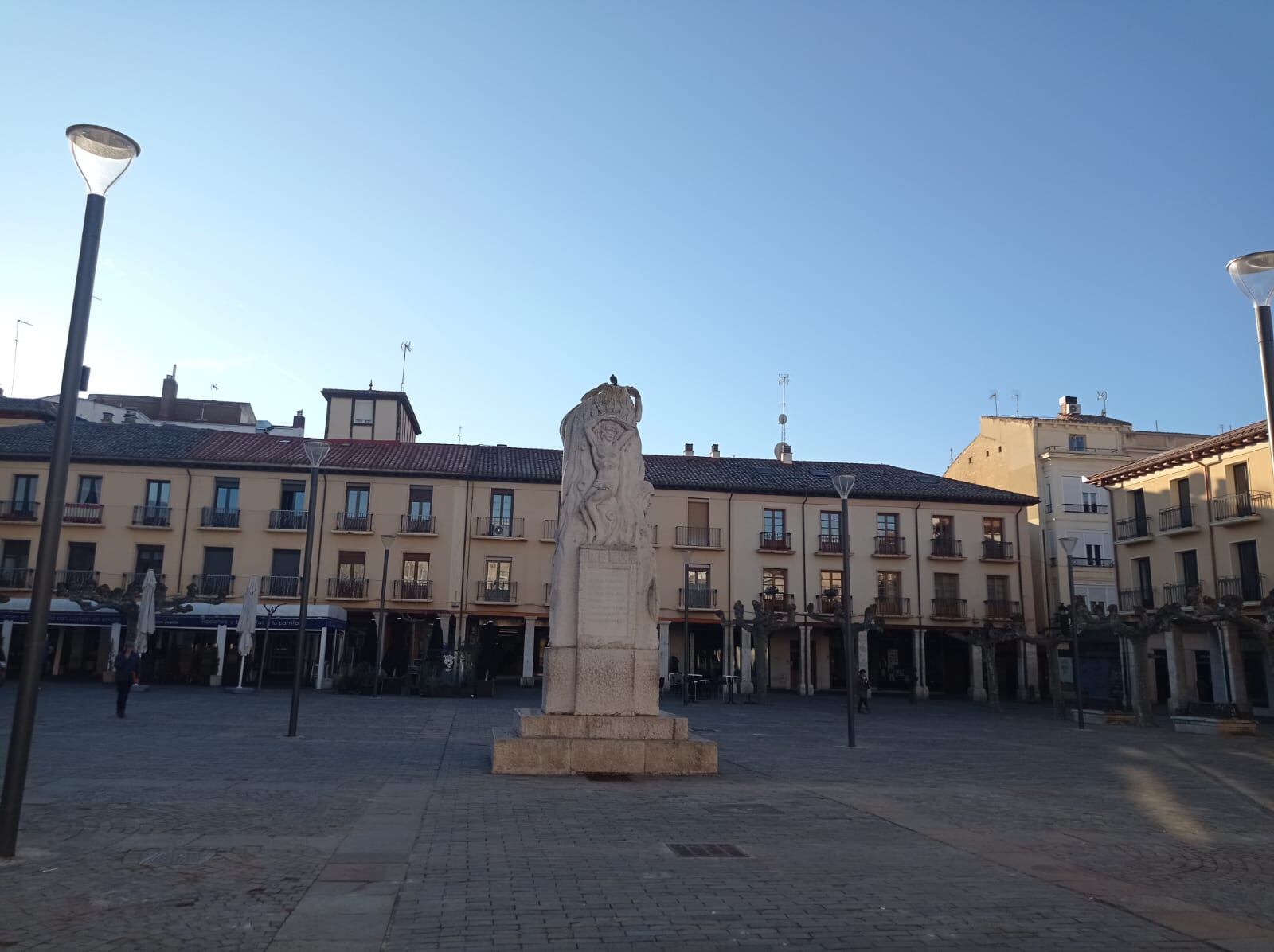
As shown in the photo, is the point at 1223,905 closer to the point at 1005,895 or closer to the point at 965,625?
the point at 1005,895

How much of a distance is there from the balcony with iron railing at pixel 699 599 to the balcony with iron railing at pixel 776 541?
132 inches

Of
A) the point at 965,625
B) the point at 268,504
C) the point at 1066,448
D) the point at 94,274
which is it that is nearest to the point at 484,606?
the point at 268,504

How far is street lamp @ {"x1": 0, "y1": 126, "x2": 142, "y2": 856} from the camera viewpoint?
6266mm

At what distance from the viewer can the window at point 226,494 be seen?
4297 cm

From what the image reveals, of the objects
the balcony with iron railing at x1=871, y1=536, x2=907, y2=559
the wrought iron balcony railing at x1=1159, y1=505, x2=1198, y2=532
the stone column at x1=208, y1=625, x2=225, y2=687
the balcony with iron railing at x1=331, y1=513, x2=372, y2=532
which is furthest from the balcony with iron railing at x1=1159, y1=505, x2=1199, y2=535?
the stone column at x1=208, y1=625, x2=225, y2=687

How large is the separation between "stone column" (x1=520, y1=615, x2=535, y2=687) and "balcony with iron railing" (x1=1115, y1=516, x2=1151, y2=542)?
24921 mm

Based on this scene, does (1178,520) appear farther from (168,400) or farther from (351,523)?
(168,400)

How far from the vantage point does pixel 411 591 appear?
42.8 meters

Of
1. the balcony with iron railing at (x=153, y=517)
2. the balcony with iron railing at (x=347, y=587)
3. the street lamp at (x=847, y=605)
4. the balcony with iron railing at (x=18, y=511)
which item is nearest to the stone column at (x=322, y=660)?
the balcony with iron railing at (x=347, y=587)

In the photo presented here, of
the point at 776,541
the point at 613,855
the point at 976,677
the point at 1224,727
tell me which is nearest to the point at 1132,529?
the point at 976,677

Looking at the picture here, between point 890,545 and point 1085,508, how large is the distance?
11.9 meters

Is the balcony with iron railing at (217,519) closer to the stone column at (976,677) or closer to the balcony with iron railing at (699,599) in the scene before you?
the balcony with iron railing at (699,599)

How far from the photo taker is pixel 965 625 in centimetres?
4550

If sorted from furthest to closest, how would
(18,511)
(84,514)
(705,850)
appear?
(84,514)
(18,511)
(705,850)
